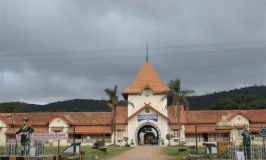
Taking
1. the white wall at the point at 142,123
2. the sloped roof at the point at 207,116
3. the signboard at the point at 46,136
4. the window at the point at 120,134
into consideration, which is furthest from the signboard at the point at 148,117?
the signboard at the point at 46,136

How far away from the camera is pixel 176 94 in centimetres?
4778

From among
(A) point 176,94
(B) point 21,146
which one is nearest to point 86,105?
(A) point 176,94

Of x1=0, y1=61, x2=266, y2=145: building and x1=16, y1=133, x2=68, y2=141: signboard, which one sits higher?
x1=0, y1=61, x2=266, y2=145: building

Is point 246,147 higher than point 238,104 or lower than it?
lower

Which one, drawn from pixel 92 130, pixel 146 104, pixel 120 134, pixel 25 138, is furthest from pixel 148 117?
pixel 25 138

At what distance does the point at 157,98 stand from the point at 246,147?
3962 cm

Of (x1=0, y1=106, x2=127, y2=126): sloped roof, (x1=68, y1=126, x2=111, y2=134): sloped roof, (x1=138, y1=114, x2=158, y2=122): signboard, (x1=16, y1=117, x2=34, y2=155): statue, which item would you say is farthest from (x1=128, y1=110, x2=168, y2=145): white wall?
(x1=16, y1=117, x2=34, y2=155): statue

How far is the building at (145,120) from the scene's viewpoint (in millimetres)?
53844

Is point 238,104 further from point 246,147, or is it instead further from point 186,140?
point 246,147

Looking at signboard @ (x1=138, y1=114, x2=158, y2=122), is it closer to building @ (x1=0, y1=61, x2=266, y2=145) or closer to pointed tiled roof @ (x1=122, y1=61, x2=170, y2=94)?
building @ (x1=0, y1=61, x2=266, y2=145)

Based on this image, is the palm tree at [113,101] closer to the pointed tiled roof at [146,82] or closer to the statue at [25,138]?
the pointed tiled roof at [146,82]

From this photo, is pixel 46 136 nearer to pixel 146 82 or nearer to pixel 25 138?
pixel 25 138

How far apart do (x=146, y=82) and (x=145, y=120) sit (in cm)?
641

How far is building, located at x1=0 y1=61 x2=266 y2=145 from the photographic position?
177 feet
